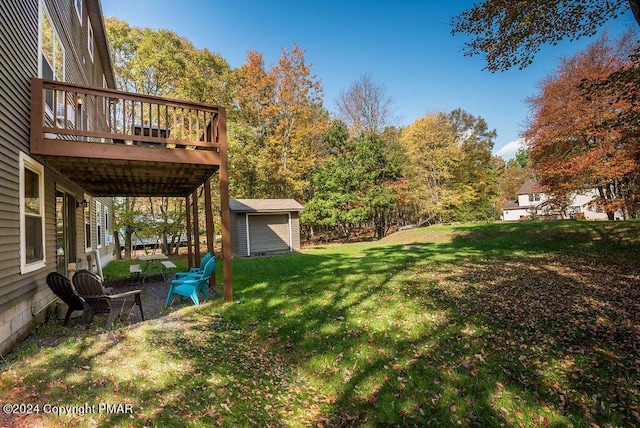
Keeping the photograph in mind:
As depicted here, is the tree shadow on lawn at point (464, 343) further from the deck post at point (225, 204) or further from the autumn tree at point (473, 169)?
the autumn tree at point (473, 169)

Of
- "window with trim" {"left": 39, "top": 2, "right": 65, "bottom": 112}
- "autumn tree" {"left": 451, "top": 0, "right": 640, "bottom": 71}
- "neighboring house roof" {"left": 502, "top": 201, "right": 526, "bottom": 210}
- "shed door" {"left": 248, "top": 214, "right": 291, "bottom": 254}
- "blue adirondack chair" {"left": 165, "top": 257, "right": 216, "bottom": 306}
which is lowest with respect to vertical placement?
"blue adirondack chair" {"left": 165, "top": 257, "right": 216, "bottom": 306}

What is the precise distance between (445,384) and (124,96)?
6305mm

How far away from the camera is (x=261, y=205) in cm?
1744

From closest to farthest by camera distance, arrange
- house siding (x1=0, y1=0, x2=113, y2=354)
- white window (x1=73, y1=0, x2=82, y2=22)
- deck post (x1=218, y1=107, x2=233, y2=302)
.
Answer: house siding (x1=0, y1=0, x2=113, y2=354)
deck post (x1=218, y1=107, x2=233, y2=302)
white window (x1=73, y1=0, x2=82, y2=22)

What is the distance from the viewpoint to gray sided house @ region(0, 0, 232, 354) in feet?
14.1

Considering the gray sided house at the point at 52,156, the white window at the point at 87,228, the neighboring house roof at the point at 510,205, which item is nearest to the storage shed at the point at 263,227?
the white window at the point at 87,228

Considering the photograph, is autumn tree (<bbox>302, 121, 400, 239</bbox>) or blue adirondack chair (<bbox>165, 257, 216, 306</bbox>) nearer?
blue adirondack chair (<bbox>165, 257, 216, 306</bbox>)

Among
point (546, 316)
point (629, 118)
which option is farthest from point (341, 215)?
point (546, 316)

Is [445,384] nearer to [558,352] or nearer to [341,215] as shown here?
[558,352]

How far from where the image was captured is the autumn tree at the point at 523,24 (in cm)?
742

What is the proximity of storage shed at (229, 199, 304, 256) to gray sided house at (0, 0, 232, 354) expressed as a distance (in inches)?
303

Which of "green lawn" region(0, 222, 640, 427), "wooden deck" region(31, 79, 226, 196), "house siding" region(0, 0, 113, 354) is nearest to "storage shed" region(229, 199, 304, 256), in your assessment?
"wooden deck" region(31, 79, 226, 196)

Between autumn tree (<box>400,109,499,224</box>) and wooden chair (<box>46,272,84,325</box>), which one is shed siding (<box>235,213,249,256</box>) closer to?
wooden chair (<box>46,272,84,325</box>)

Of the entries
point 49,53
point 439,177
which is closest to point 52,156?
point 49,53
